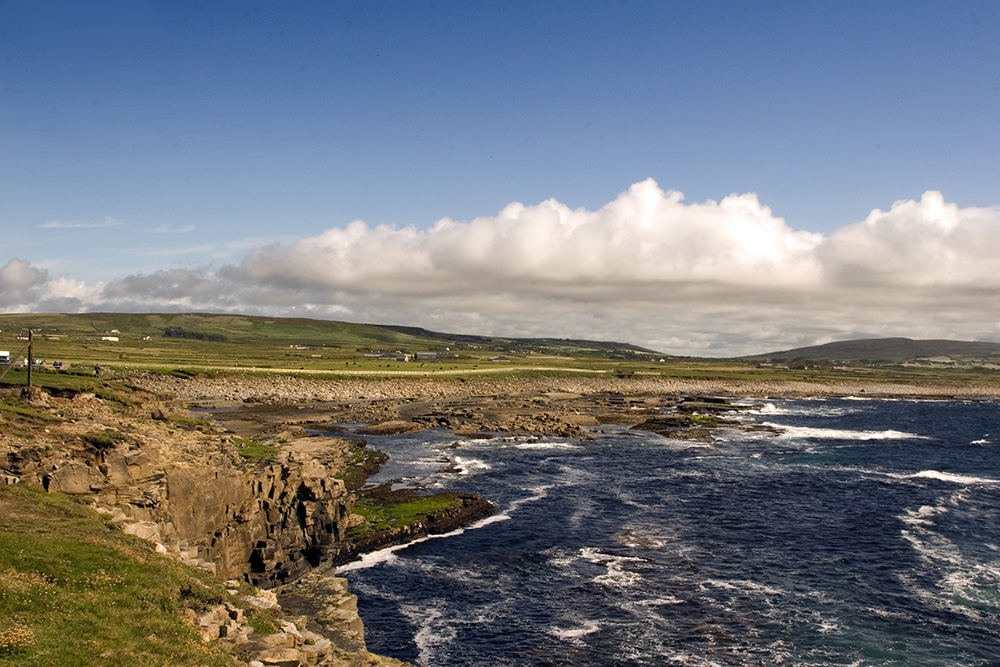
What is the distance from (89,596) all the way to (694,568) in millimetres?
40815

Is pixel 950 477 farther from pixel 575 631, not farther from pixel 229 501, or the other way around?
pixel 229 501

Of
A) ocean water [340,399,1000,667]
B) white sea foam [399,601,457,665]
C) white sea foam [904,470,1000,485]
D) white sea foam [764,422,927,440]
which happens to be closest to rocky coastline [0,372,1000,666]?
ocean water [340,399,1000,667]

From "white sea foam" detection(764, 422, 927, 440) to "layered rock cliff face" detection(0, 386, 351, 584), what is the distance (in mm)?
101945

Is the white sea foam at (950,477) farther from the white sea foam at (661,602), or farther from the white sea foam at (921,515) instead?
the white sea foam at (661,602)

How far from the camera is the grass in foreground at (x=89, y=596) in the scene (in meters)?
19.9

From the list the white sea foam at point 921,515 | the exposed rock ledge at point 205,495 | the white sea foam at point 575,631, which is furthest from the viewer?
the white sea foam at point 921,515

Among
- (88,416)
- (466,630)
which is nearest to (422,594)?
(466,630)

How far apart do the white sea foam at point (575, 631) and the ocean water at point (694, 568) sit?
147 mm

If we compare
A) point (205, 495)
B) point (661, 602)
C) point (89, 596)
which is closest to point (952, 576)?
point (661, 602)

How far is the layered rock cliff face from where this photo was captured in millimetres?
36125

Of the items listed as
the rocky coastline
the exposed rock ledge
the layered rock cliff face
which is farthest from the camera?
the layered rock cliff face

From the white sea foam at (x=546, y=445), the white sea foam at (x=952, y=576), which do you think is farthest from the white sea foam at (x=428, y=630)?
the white sea foam at (x=546, y=445)

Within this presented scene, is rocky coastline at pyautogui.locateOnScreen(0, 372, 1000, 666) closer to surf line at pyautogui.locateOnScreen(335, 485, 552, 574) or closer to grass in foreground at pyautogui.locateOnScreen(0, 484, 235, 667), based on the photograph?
surf line at pyautogui.locateOnScreen(335, 485, 552, 574)

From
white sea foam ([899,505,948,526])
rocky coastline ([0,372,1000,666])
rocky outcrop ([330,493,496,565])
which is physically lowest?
rocky outcrop ([330,493,496,565])
